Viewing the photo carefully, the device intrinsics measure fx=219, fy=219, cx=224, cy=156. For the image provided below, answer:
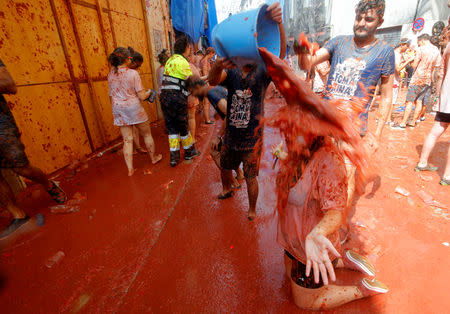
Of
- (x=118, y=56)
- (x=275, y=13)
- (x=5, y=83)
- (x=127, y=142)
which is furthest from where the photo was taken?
(x=127, y=142)

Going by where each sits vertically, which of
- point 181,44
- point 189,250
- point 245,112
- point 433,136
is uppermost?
point 181,44

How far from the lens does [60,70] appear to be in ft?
13.2

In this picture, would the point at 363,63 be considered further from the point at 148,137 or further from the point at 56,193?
the point at 56,193

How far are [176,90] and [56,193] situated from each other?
2.39 meters

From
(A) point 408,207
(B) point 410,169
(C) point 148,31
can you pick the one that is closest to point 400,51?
(B) point 410,169

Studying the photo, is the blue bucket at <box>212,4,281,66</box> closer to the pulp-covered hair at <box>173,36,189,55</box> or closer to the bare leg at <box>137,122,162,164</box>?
the pulp-covered hair at <box>173,36,189,55</box>

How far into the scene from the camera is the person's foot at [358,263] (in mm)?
1995

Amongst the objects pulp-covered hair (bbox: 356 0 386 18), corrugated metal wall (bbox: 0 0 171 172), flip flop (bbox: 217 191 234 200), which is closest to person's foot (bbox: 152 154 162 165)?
corrugated metal wall (bbox: 0 0 171 172)

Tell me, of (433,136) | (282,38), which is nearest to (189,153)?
(282,38)

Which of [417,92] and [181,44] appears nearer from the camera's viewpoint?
[181,44]

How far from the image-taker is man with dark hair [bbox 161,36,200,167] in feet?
12.3

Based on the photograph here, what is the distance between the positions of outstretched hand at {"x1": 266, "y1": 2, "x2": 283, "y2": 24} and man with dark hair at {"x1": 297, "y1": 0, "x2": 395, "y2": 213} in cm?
73

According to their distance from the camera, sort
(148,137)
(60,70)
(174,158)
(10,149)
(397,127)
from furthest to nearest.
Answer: (397,127)
(174,158)
(148,137)
(60,70)
(10,149)

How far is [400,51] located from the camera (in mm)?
6477
